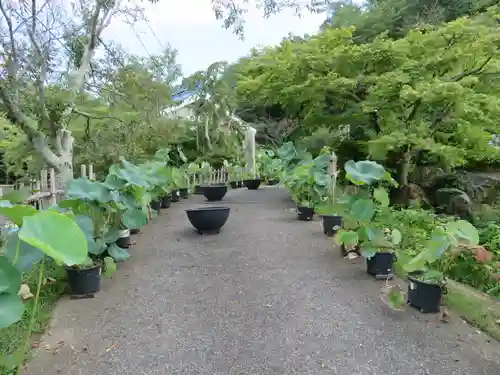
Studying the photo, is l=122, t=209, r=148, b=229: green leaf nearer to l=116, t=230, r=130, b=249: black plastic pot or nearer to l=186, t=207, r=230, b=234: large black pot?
l=116, t=230, r=130, b=249: black plastic pot

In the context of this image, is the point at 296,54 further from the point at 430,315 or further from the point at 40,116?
the point at 430,315

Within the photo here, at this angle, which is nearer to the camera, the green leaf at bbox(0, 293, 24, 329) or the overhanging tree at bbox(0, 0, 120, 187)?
the green leaf at bbox(0, 293, 24, 329)

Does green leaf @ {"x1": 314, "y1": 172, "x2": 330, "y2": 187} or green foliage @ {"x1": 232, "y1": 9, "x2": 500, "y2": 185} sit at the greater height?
green foliage @ {"x1": 232, "y1": 9, "x2": 500, "y2": 185}

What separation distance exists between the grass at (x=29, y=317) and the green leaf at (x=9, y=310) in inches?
11.3

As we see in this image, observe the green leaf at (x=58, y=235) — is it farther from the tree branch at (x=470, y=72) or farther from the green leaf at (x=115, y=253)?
the tree branch at (x=470, y=72)

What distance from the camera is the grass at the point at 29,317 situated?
2466 mm

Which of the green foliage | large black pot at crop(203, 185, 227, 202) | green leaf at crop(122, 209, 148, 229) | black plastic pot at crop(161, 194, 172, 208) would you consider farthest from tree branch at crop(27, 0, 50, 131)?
large black pot at crop(203, 185, 227, 202)

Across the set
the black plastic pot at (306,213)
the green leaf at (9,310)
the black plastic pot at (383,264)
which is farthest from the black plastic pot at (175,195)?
the green leaf at (9,310)

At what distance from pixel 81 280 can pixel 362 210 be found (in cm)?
254

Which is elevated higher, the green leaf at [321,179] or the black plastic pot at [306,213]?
the green leaf at [321,179]

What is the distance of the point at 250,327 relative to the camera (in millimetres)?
3008

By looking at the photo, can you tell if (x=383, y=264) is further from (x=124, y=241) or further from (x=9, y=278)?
(x=9, y=278)

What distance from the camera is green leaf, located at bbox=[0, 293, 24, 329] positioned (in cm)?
171

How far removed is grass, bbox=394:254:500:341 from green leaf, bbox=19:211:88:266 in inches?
98.2
